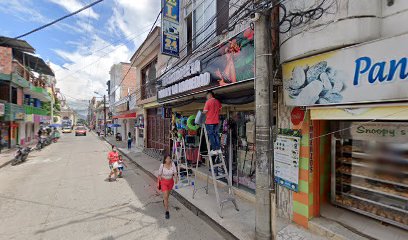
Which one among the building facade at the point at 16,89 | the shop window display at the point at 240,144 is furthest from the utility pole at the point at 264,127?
the building facade at the point at 16,89

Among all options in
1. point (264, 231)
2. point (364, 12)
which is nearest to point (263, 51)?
point (364, 12)

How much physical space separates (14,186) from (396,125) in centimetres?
1131

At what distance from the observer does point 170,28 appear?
9.21 metres

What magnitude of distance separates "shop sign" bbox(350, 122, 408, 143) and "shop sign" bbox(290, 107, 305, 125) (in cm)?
100

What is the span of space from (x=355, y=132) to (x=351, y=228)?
184cm

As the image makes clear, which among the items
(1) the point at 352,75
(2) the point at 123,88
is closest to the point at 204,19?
(1) the point at 352,75

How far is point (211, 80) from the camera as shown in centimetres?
638

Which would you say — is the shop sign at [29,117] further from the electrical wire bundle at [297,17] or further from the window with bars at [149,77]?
the electrical wire bundle at [297,17]

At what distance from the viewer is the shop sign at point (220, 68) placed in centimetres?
495

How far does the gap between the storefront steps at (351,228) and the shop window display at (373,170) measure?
14 cm

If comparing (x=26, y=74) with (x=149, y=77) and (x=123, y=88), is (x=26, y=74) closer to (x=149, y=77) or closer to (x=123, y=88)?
(x=123, y=88)

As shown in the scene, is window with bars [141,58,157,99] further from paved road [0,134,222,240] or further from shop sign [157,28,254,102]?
paved road [0,134,222,240]

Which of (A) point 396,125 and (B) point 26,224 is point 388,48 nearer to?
(A) point 396,125

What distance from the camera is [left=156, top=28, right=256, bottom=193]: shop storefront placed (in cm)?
517
